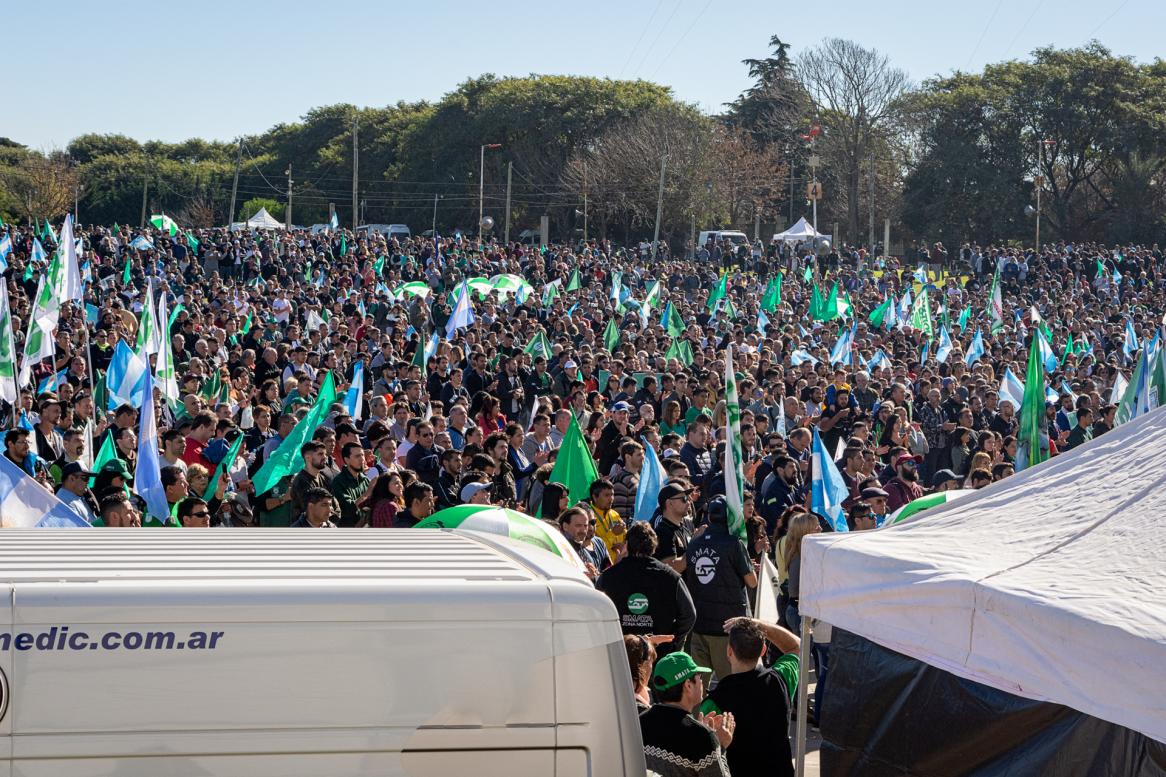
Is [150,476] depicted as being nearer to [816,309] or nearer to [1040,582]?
[1040,582]

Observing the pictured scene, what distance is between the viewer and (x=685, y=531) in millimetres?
9047

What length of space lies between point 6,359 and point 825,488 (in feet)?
24.3

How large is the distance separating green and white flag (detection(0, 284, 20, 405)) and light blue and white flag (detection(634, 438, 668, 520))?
A: 19.0 feet

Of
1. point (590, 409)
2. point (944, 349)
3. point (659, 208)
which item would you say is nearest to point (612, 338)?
point (944, 349)

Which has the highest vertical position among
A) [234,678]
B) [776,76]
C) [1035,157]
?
[776,76]

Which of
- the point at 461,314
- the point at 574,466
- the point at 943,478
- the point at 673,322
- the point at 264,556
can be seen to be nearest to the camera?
the point at 264,556

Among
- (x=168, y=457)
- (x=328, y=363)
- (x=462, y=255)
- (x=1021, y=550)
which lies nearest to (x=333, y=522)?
(x=168, y=457)

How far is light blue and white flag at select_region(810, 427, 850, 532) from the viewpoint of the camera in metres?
11.0

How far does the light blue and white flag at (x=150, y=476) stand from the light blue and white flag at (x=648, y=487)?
356 cm

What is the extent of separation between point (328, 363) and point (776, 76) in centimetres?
5780

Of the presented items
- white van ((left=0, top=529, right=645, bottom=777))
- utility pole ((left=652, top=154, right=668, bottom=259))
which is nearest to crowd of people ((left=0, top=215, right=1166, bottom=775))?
white van ((left=0, top=529, right=645, bottom=777))

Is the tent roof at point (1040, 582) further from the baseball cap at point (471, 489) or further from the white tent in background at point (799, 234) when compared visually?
the white tent in background at point (799, 234)

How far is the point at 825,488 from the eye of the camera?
11156 millimetres

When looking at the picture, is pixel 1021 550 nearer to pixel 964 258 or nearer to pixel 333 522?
A: pixel 333 522
